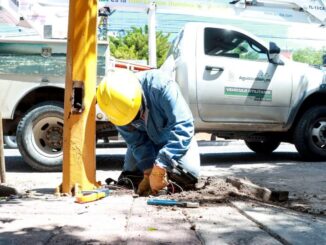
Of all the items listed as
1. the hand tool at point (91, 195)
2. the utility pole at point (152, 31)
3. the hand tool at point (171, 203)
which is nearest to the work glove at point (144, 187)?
the hand tool at point (91, 195)

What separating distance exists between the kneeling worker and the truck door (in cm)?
275

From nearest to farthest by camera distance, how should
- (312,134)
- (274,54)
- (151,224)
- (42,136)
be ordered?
(151,224) < (42,136) < (274,54) < (312,134)

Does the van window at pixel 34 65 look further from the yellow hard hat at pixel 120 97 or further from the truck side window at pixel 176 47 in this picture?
the yellow hard hat at pixel 120 97

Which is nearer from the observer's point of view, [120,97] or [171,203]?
[171,203]

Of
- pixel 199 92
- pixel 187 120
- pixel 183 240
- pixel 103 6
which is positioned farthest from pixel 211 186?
pixel 103 6

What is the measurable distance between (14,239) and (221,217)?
4.24 ft

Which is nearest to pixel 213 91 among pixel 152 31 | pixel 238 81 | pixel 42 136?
pixel 238 81

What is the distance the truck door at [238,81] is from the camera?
704cm

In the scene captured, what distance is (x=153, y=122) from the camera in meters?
4.22

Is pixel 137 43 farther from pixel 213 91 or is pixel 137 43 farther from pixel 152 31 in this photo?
pixel 213 91

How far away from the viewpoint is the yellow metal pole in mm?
4117

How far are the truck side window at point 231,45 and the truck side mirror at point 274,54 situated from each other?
10cm

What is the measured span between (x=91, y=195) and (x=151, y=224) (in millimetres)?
993

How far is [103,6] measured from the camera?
33.8 ft
